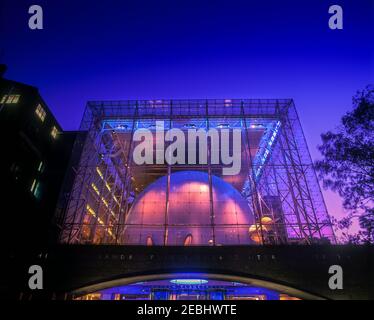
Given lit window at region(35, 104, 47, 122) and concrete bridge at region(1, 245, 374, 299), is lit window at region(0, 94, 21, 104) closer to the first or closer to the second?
lit window at region(35, 104, 47, 122)

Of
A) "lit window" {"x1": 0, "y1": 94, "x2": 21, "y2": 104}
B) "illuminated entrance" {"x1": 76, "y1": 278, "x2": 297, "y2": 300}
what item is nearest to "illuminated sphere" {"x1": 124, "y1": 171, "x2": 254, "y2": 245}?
"illuminated entrance" {"x1": 76, "y1": 278, "x2": 297, "y2": 300}

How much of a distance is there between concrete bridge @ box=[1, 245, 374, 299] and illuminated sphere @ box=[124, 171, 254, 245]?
14.7ft

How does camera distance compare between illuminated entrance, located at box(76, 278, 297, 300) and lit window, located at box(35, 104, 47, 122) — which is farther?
lit window, located at box(35, 104, 47, 122)

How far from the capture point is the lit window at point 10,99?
2486 cm

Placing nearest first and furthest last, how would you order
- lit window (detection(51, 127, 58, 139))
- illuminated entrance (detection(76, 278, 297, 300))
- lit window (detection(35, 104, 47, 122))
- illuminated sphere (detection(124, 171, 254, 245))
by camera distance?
illuminated entrance (detection(76, 278, 297, 300)), illuminated sphere (detection(124, 171, 254, 245)), lit window (detection(35, 104, 47, 122)), lit window (detection(51, 127, 58, 139))

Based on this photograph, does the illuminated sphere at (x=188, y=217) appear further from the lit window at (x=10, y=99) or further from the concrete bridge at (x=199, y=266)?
the lit window at (x=10, y=99)

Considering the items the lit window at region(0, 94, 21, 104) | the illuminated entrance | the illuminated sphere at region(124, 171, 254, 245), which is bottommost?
the illuminated entrance

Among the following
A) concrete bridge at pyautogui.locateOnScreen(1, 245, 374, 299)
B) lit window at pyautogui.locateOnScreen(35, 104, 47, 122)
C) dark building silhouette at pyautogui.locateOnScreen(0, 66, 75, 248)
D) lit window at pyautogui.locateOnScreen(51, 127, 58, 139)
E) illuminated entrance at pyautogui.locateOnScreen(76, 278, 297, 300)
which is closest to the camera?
concrete bridge at pyautogui.locateOnScreen(1, 245, 374, 299)

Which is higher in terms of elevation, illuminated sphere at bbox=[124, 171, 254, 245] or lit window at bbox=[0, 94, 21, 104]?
lit window at bbox=[0, 94, 21, 104]

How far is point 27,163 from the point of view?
26.1 m

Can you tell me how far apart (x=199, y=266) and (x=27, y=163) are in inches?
793

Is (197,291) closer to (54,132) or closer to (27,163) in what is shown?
(27,163)

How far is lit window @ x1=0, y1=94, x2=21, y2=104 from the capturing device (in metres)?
24.9

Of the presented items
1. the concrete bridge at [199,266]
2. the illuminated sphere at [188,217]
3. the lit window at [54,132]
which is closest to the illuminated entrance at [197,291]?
the illuminated sphere at [188,217]
